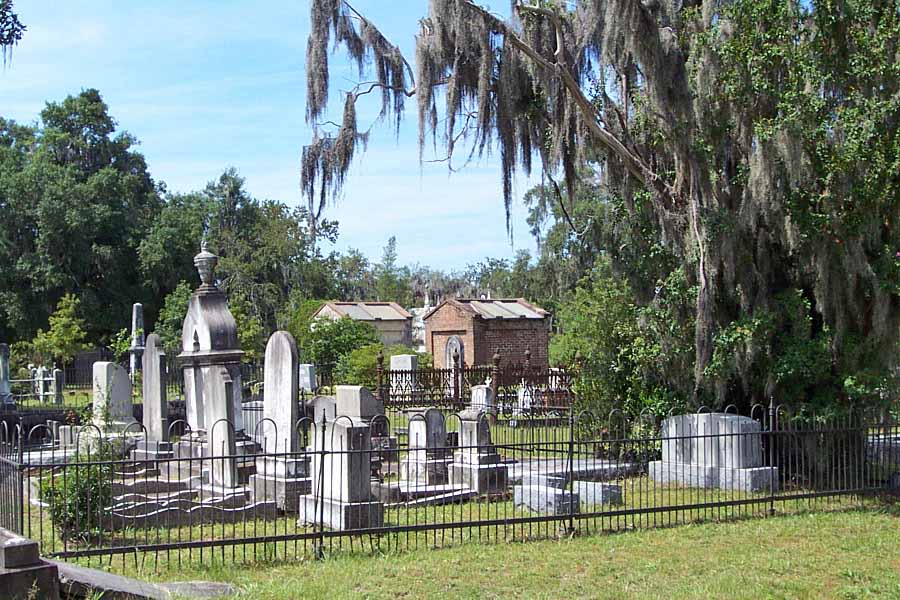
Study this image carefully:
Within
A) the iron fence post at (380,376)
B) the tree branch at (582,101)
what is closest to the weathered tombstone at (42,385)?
the iron fence post at (380,376)

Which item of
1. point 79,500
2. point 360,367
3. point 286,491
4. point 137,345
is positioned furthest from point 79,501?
point 360,367

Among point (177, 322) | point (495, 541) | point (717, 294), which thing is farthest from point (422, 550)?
point (177, 322)

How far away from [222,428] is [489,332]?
2369cm

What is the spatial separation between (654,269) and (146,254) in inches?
1435

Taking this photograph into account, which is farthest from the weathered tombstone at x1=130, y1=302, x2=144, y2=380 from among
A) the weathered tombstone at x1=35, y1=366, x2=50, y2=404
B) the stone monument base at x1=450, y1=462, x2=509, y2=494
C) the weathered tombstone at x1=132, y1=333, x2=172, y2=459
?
the stone monument base at x1=450, y1=462, x2=509, y2=494

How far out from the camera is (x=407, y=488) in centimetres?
1243

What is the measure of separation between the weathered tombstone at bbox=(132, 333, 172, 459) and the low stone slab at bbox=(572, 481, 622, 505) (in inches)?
273

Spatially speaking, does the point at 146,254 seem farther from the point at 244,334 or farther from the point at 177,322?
the point at 244,334

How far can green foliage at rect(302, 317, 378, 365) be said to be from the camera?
33.8 meters

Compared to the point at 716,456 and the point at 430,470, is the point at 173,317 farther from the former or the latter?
the point at 716,456

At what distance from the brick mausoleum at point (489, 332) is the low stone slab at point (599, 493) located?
2406cm

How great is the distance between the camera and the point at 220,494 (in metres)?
12.4

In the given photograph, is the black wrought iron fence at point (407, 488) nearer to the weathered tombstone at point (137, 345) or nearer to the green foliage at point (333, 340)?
the weathered tombstone at point (137, 345)

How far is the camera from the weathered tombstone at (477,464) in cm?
1314
